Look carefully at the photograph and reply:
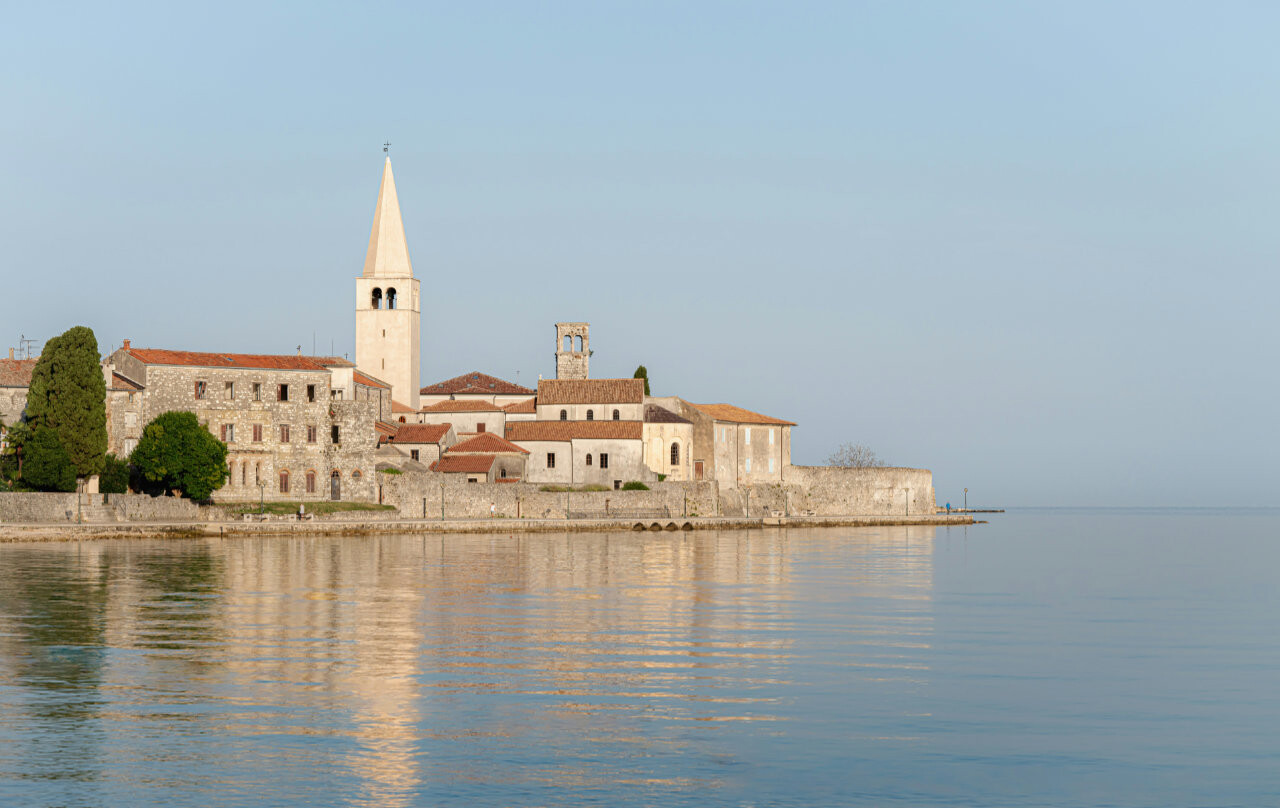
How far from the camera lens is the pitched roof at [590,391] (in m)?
82.6

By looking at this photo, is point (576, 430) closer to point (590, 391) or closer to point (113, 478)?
point (590, 391)

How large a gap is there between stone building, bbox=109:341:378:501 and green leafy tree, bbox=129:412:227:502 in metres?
2.33

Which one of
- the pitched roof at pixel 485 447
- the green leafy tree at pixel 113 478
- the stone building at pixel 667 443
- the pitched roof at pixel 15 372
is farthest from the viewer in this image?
Result: the stone building at pixel 667 443

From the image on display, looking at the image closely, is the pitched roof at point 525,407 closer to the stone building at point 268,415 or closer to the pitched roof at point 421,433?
the pitched roof at point 421,433

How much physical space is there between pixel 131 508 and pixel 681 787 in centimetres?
5163

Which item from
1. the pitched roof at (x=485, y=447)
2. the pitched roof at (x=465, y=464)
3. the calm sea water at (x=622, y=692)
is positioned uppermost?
Answer: the pitched roof at (x=485, y=447)

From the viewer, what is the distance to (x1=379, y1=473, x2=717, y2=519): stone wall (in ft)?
227

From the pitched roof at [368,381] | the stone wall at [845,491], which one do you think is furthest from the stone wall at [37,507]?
the stone wall at [845,491]

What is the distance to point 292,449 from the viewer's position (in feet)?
220

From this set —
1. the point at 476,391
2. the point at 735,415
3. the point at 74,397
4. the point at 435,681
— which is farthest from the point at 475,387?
the point at 435,681

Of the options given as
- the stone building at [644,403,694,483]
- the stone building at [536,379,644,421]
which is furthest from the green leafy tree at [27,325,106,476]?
the stone building at [644,403,694,483]

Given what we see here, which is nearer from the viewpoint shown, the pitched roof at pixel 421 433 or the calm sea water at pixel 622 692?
the calm sea water at pixel 622 692

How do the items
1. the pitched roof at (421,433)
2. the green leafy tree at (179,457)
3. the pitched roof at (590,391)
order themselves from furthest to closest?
1. the pitched roof at (590,391)
2. the pitched roof at (421,433)
3. the green leafy tree at (179,457)

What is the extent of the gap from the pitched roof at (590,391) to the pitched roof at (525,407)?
35.8 inches
